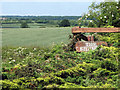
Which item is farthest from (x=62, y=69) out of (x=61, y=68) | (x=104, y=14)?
(x=104, y=14)

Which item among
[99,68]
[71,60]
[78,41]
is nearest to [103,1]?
[78,41]

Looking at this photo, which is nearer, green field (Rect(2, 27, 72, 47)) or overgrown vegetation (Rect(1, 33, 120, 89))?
overgrown vegetation (Rect(1, 33, 120, 89))

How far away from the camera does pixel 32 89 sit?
17.0ft

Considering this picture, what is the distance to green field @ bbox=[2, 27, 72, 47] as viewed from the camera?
28.8 feet

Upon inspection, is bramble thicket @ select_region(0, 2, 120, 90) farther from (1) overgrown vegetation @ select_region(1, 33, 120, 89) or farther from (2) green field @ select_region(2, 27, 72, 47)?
(2) green field @ select_region(2, 27, 72, 47)

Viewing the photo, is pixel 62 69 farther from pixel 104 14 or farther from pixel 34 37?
pixel 104 14

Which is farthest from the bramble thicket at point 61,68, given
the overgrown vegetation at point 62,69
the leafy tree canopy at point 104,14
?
the leafy tree canopy at point 104,14

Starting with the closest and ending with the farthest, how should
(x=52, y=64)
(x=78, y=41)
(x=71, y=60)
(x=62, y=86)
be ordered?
(x=62, y=86) < (x=52, y=64) < (x=71, y=60) < (x=78, y=41)

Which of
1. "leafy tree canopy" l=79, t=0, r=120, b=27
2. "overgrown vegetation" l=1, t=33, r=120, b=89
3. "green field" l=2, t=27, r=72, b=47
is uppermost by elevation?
"leafy tree canopy" l=79, t=0, r=120, b=27

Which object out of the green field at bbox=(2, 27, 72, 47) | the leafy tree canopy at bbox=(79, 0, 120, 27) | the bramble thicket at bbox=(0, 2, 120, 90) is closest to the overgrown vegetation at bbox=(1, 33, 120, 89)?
the bramble thicket at bbox=(0, 2, 120, 90)

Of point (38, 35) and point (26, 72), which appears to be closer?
point (26, 72)

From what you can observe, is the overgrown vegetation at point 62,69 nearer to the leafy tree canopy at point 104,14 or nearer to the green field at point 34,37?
the green field at point 34,37

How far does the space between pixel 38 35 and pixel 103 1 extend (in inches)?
134

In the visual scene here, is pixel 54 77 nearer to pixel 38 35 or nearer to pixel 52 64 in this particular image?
pixel 52 64
